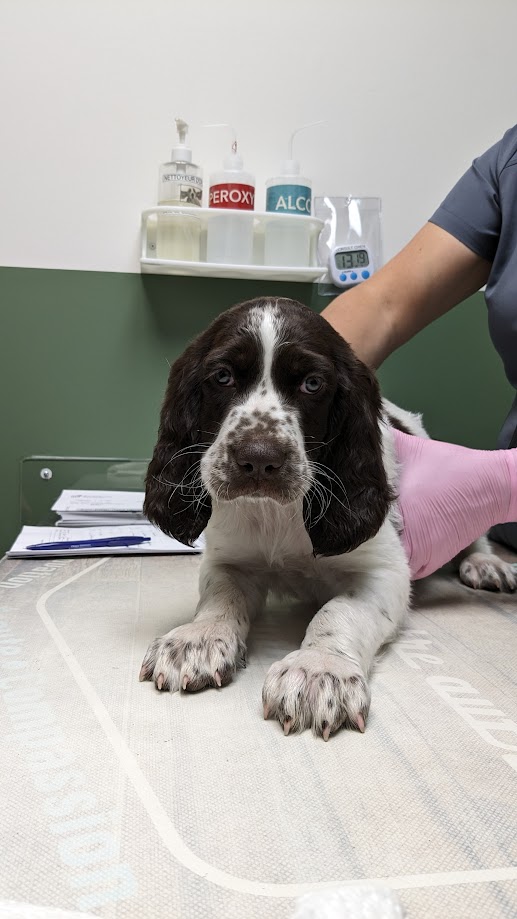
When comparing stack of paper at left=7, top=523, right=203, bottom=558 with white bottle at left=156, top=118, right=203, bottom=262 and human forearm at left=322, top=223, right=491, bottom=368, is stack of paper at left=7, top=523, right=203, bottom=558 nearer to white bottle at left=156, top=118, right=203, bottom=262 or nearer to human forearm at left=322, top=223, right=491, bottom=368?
human forearm at left=322, top=223, right=491, bottom=368

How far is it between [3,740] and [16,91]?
2.64 meters

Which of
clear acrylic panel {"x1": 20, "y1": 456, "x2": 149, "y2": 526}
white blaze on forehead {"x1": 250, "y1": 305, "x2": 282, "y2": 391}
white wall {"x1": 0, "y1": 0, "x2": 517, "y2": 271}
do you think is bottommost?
clear acrylic panel {"x1": 20, "y1": 456, "x2": 149, "y2": 526}

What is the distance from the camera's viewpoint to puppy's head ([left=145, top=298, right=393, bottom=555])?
1345mm

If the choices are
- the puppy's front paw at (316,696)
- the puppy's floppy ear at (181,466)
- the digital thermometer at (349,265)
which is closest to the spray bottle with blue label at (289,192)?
the digital thermometer at (349,265)

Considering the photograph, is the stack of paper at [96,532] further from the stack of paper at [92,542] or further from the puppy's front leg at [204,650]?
the puppy's front leg at [204,650]

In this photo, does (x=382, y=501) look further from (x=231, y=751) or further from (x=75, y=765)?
(x=75, y=765)

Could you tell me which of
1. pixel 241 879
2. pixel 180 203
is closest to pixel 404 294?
pixel 180 203

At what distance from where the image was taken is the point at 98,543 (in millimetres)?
2268

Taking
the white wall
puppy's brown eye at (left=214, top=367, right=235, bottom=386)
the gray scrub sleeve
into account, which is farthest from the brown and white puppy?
the white wall

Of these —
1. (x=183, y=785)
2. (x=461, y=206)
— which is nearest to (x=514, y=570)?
(x=461, y=206)

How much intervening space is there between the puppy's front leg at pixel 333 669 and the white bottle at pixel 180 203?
5.64ft

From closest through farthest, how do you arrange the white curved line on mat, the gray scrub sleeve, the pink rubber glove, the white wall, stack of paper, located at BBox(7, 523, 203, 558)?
the white curved line on mat < the pink rubber glove < stack of paper, located at BBox(7, 523, 203, 558) < the gray scrub sleeve < the white wall

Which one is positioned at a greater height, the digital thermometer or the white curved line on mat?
the digital thermometer

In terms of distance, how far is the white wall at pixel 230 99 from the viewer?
2.92 m
